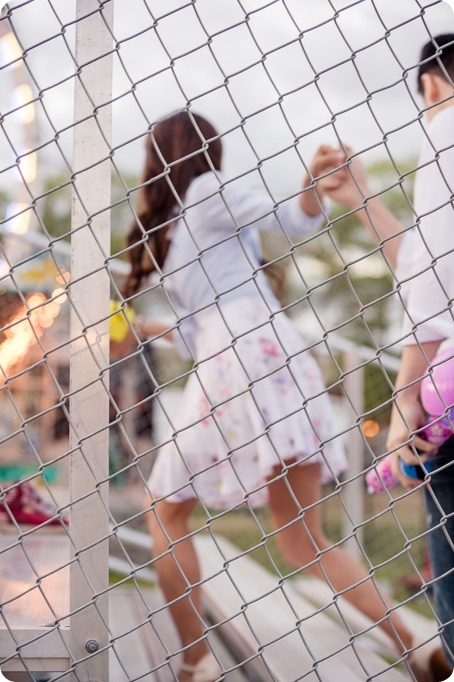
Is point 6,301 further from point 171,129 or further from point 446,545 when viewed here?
point 446,545

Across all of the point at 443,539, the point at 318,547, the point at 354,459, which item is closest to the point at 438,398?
the point at 443,539

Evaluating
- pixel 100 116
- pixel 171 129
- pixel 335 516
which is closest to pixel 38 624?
pixel 100 116

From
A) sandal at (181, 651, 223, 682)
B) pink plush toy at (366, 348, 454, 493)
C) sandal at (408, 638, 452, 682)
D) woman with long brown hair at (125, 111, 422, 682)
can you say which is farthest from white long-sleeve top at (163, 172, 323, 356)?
sandal at (408, 638, 452, 682)

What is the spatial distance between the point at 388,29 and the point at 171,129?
0.98 m

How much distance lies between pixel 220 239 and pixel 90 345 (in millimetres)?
830

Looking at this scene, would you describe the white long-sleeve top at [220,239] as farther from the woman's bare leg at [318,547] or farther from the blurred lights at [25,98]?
the blurred lights at [25,98]

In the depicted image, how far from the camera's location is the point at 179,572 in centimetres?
238

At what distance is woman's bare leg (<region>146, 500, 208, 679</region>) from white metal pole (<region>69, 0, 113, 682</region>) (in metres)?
0.63

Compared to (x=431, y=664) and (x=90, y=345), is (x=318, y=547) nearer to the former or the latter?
(x=431, y=664)

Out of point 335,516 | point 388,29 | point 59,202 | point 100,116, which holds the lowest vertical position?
point 335,516

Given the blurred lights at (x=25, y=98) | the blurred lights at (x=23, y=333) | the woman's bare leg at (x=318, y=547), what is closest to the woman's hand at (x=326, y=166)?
the woman's bare leg at (x=318, y=547)

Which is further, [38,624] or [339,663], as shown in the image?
[339,663]

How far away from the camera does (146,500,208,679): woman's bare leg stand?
2.33m

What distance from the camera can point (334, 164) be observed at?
2.06 meters
